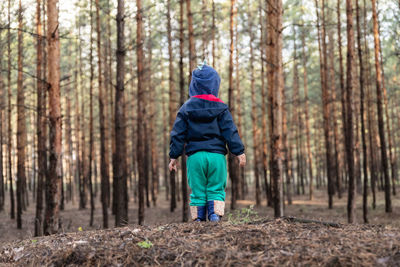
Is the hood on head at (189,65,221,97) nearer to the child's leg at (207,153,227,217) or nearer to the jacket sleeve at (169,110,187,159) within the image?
the jacket sleeve at (169,110,187,159)

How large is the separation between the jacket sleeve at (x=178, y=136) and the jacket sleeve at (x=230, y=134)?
1.54 ft

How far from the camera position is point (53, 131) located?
25.6 feet

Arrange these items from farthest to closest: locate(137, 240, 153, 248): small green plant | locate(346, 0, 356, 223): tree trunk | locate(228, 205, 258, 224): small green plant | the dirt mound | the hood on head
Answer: locate(346, 0, 356, 223): tree trunk
the hood on head
locate(228, 205, 258, 224): small green plant
locate(137, 240, 153, 248): small green plant
the dirt mound

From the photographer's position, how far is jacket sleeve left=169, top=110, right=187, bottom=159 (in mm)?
4754

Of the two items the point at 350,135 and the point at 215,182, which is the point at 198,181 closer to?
the point at 215,182

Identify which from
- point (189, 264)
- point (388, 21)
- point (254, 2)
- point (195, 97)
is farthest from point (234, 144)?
point (254, 2)

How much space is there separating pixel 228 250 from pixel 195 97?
2325 millimetres

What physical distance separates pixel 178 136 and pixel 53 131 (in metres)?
4.04

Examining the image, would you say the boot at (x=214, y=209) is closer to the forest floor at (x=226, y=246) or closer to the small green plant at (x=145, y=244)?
the forest floor at (x=226, y=246)

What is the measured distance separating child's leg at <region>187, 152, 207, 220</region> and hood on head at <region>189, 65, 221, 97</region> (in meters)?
0.86

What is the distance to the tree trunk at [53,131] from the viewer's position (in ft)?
25.5

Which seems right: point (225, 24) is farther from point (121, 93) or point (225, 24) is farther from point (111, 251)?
point (111, 251)

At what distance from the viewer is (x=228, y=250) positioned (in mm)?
3184

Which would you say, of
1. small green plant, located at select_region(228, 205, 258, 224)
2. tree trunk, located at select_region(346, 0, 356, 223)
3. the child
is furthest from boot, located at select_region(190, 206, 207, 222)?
tree trunk, located at select_region(346, 0, 356, 223)
